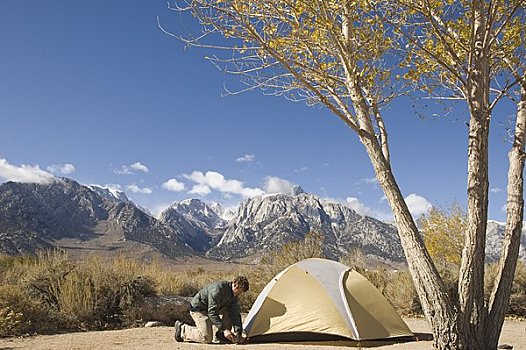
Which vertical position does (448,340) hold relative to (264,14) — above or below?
below

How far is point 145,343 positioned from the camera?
1001 centimetres

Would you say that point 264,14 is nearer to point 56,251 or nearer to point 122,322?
point 122,322

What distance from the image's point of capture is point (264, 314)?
11.0m

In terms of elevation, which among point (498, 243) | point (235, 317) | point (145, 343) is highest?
point (498, 243)

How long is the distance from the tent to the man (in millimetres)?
741

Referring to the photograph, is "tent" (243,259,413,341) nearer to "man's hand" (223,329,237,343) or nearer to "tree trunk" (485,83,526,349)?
"man's hand" (223,329,237,343)

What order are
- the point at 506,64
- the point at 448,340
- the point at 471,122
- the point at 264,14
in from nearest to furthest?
1. the point at 448,340
2. the point at 471,122
3. the point at 264,14
4. the point at 506,64

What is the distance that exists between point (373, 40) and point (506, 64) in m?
2.52

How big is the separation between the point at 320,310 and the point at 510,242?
15.1 ft

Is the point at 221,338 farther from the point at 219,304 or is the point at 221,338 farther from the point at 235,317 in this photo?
the point at 219,304

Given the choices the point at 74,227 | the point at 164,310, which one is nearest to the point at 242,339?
the point at 164,310

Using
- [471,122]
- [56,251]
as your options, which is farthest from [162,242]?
[471,122]

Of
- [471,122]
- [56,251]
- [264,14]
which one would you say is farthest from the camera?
[56,251]

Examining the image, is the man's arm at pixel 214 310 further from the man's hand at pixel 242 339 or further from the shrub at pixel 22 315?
the shrub at pixel 22 315
